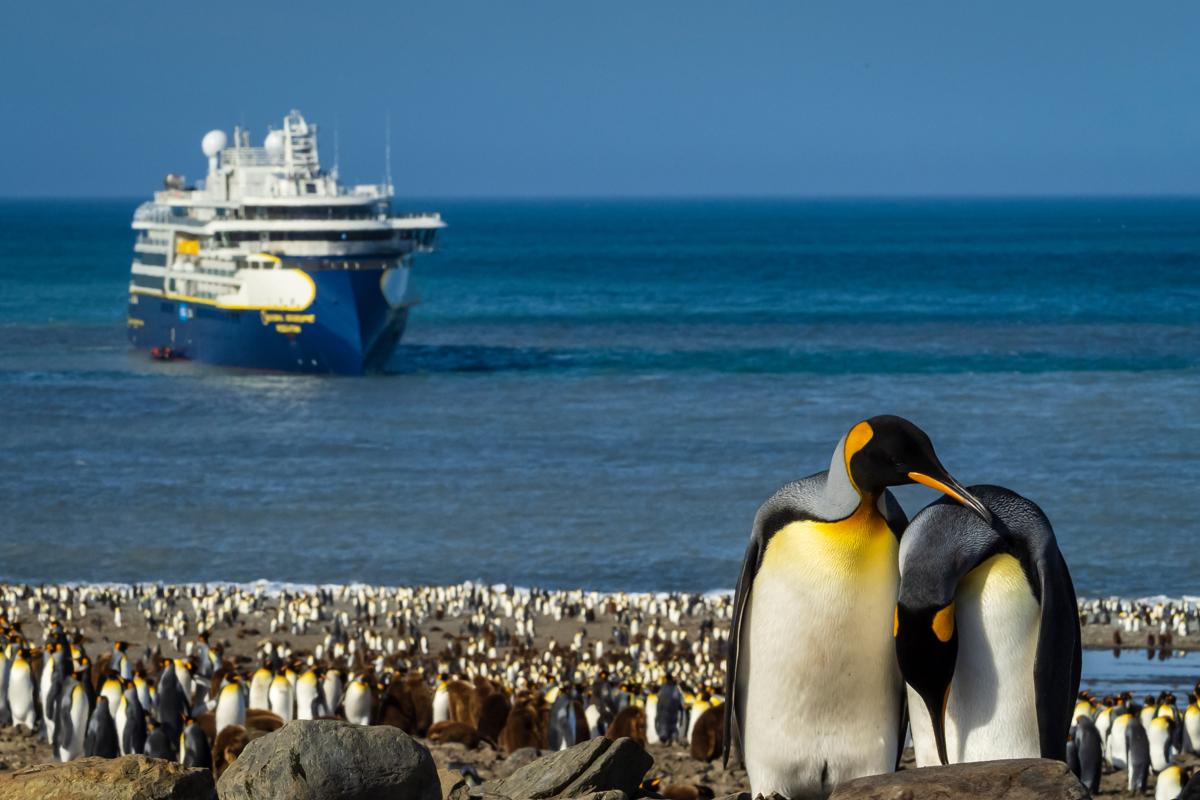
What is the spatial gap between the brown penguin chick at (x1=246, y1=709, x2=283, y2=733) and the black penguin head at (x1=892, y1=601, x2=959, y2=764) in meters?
5.37

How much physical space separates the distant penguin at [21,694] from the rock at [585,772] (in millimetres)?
6953

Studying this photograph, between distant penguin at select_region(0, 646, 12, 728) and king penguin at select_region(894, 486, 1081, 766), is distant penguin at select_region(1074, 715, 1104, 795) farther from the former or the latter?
distant penguin at select_region(0, 646, 12, 728)

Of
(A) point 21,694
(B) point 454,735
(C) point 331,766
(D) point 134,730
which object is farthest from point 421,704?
(C) point 331,766

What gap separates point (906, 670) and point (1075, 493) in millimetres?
21670

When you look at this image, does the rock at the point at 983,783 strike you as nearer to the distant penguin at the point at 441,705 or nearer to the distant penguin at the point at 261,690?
the distant penguin at the point at 441,705

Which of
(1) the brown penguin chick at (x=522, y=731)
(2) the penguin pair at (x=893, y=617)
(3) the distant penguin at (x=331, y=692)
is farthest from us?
(3) the distant penguin at (x=331, y=692)

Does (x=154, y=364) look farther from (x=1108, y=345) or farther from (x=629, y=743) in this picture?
(x=629, y=743)

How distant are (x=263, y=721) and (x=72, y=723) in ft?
5.11

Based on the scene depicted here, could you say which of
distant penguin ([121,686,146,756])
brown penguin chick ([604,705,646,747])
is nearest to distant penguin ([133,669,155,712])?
distant penguin ([121,686,146,756])

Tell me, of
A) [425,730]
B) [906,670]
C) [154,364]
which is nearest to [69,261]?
[154,364]

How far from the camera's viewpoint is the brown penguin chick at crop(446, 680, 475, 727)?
10.7 metres

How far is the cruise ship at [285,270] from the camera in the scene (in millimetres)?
45312

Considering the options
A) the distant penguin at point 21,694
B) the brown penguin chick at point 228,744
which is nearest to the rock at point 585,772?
the brown penguin chick at point 228,744

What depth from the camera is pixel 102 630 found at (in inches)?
630
